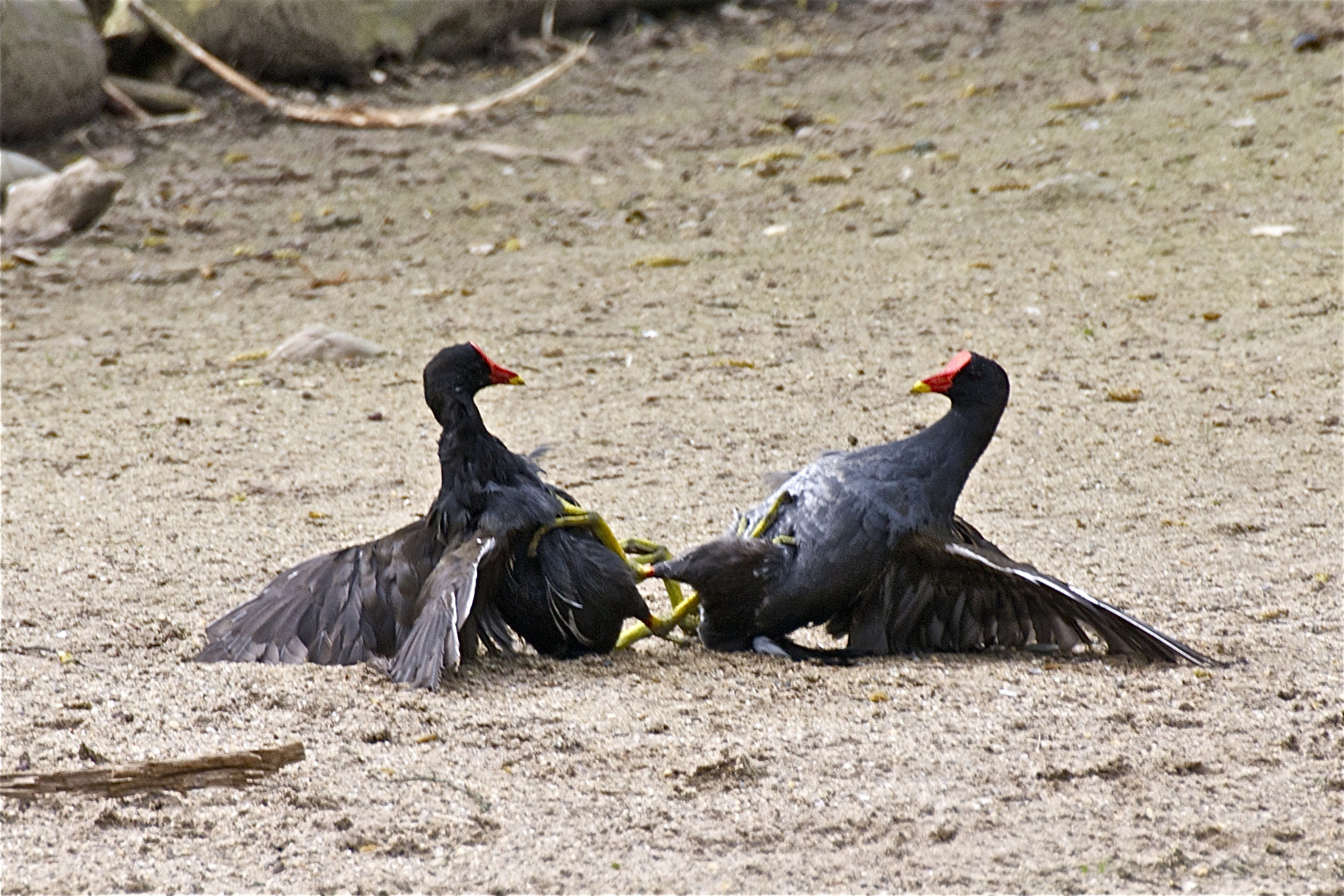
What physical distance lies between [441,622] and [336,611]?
1.61 feet

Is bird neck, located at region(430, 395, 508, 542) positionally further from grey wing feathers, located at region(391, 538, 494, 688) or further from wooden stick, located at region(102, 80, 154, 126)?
wooden stick, located at region(102, 80, 154, 126)

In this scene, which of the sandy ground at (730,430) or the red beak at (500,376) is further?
the red beak at (500,376)

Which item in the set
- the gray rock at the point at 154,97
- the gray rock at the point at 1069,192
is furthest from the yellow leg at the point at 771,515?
the gray rock at the point at 154,97

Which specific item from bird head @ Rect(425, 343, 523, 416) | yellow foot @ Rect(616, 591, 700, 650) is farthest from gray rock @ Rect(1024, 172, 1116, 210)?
bird head @ Rect(425, 343, 523, 416)

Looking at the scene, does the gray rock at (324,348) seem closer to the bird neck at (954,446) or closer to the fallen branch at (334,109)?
the fallen branch at (334,109)

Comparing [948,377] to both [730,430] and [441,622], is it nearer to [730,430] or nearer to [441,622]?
[441,622]

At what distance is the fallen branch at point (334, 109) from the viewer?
9.33 metres

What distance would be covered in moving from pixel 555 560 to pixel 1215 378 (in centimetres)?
313

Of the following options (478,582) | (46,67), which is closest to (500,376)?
(478,582)

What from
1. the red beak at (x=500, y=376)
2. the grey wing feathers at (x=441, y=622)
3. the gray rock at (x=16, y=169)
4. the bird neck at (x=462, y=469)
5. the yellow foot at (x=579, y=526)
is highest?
the gray rock at (x=16, y=169)

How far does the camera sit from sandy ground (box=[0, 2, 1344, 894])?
2.73 m

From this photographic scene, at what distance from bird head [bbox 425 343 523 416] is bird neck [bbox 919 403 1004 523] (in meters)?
1.02

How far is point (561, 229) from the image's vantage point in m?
7.94

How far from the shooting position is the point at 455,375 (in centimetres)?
368
